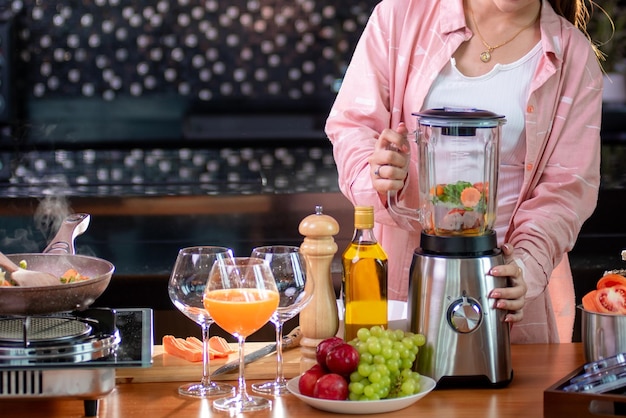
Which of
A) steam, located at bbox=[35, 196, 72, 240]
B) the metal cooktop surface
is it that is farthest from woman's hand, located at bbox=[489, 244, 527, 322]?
steam, located at bbox=[35, 196, 72, 240]

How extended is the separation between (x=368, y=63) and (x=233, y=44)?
2260 mm

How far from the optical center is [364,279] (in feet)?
5.63

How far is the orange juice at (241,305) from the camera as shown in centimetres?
152

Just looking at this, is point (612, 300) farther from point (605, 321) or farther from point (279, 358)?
point (279, 358)

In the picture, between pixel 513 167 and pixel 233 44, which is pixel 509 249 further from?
pixel 233 44

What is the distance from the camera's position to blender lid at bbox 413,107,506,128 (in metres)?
1.72

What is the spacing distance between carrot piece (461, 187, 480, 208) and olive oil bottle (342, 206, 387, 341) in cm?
17

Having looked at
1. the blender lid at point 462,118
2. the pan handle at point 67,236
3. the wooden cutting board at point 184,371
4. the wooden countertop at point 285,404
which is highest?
the blender lid at point 462,118

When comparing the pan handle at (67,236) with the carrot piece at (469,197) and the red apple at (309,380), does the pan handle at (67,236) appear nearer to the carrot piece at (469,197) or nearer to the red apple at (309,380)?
the red apple at (309,380)

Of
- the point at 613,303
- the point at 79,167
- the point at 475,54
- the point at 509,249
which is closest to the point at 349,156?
the point at 475,54

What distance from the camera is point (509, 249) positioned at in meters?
1.79

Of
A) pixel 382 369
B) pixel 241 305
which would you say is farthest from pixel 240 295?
pixel 382 369

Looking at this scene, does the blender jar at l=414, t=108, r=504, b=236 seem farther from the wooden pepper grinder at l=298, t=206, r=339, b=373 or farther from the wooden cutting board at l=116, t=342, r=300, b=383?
the wooden cutting board at l=116, t=342, r=300, b=383

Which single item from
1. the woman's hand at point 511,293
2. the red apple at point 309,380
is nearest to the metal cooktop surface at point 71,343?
the red apple at point 309,380
